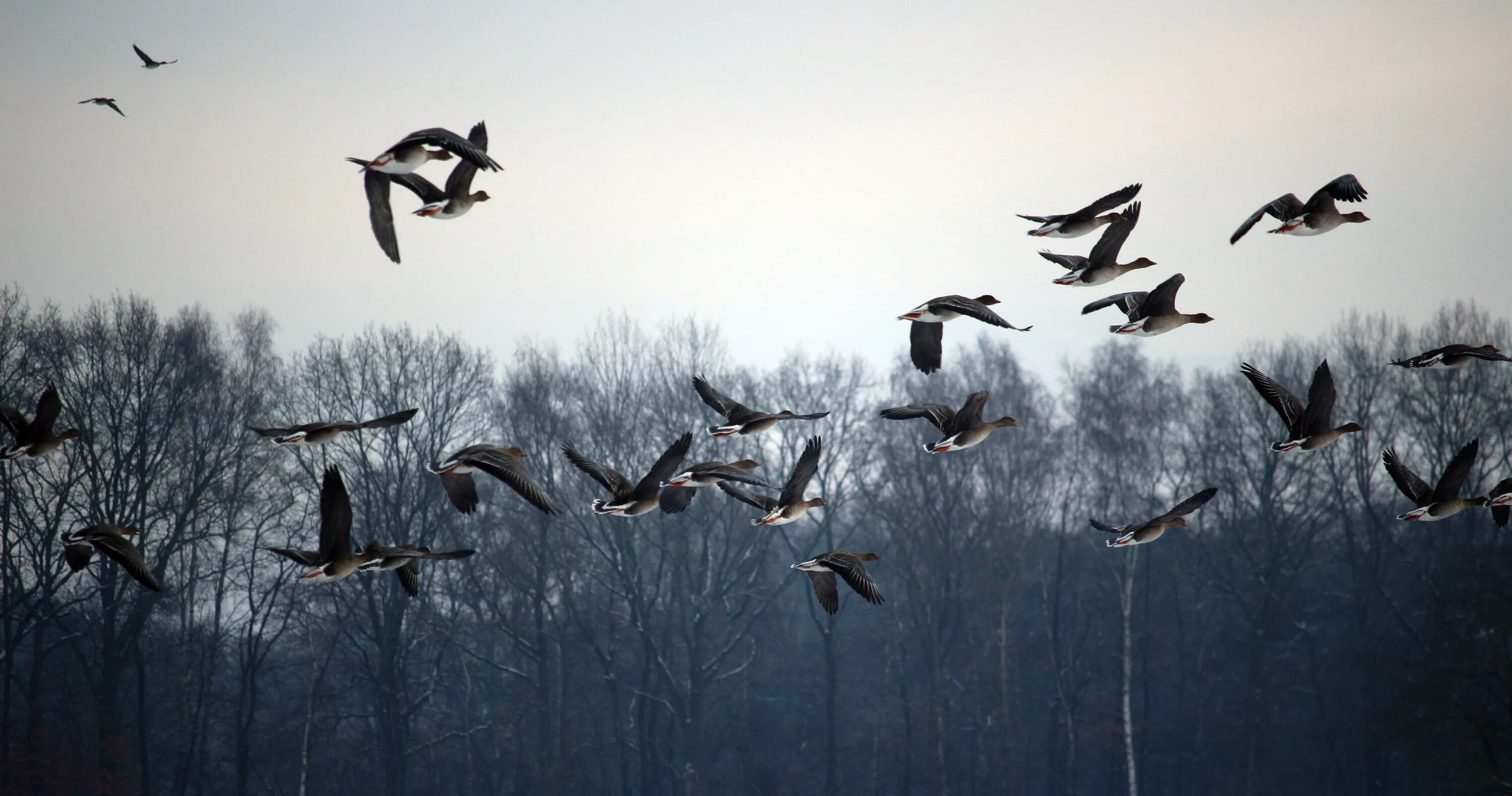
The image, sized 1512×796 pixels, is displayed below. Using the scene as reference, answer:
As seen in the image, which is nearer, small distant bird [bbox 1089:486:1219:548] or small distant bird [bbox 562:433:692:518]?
small distant bird [bbox 1089:486:1219:548]

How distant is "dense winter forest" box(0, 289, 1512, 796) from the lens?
33.9 metres

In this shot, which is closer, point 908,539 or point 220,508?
point 220,508

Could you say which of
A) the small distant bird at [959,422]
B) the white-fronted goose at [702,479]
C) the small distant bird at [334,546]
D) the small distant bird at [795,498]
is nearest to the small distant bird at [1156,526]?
the small distant bird at [959,422]

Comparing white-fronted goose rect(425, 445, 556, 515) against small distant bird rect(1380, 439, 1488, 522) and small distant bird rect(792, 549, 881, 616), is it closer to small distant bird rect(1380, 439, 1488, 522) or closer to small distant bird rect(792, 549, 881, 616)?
small distant bird rect(792, 549, 881, 616)

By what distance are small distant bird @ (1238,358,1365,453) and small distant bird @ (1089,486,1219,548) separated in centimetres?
94

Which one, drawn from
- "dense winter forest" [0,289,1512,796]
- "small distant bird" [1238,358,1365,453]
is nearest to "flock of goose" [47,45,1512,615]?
"small distant bird" [1238,358,1365,453]

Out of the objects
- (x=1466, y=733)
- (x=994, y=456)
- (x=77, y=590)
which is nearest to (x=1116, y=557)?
(x=994, y=456)

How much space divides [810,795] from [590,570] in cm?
1112

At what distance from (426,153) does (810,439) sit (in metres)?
4.79

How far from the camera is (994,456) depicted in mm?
43438

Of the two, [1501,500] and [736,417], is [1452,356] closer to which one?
[1501,500]

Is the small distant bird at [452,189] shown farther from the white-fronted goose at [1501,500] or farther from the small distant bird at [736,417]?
the white-fronted goose at [1501,500]

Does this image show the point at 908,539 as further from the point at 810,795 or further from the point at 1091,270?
the point at 1091,270

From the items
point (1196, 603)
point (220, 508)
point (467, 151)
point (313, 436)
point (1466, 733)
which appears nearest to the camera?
point (467, 151)
